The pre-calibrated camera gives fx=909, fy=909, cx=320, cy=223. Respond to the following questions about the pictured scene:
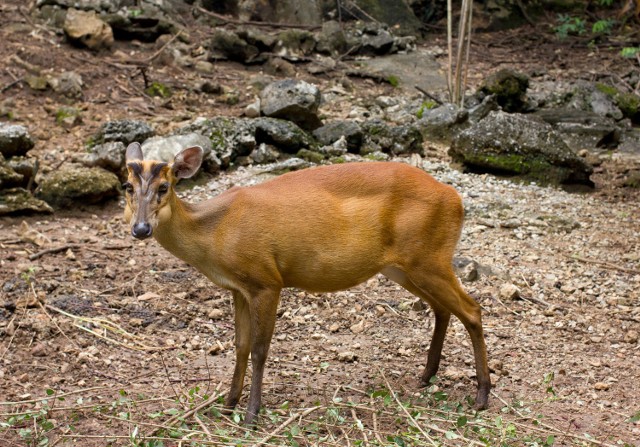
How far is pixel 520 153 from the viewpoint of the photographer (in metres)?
10.4

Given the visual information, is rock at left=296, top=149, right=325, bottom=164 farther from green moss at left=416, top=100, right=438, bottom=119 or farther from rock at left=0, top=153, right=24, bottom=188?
rock at left=0, top=153, right=24, bottom=188

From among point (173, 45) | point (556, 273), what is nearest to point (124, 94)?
point (173, 45)

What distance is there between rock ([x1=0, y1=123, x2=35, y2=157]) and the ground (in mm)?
442

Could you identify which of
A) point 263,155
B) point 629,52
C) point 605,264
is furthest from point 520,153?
point 629,52

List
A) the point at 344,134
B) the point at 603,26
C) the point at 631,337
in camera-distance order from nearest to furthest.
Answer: the point at 631,337 → the point at 344,134 → the point at 603,26

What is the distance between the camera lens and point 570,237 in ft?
28.7

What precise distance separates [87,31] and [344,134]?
486 centimetres

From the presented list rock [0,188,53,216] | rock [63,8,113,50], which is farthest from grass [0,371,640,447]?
rock [63,8,113,50]

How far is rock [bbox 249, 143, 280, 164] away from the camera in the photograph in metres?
10.3

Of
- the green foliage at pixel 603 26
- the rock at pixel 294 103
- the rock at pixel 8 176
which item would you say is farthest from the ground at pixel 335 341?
the green foliage at pixel 603 26

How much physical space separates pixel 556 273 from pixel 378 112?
18.6ft

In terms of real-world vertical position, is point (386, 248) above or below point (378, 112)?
above

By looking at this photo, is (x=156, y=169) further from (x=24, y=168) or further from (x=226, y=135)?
(x=226, y=135)

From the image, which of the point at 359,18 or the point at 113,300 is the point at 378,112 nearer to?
the point at 359,18
